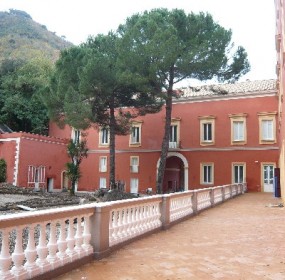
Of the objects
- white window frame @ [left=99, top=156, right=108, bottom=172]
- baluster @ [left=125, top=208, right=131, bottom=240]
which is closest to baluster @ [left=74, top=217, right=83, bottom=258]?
baluster @ [left=125, top=208, right=131, bottom=240]

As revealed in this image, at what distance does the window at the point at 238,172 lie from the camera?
2811 cm

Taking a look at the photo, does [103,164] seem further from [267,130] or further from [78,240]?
[78,240]

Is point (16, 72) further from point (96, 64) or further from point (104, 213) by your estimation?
point (104, 213)

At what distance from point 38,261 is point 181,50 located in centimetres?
1986

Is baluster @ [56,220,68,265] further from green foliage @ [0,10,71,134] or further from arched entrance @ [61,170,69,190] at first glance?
arched entrance @ [61,170,69,190]

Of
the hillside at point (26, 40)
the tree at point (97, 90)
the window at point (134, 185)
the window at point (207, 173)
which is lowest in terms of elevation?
the window at point (134, 185)

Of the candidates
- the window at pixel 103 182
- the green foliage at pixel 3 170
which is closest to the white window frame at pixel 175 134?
the window at pixel 103 182

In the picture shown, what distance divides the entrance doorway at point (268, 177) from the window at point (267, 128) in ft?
6.31

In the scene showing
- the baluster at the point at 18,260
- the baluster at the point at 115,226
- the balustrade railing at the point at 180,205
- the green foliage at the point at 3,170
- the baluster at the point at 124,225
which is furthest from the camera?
the green foliage at the point at 3,170

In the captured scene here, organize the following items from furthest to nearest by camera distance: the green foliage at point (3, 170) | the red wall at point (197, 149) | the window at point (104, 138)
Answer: the window at point (104, 138), the green foliage at point (3, 170), the red wall at point (197, 149)

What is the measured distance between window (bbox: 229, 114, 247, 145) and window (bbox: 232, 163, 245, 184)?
177 centimetres

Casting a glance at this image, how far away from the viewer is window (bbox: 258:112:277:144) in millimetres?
27250

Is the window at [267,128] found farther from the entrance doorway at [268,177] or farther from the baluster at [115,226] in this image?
the baluster at [115,226]

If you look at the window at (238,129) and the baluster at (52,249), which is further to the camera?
the window at (238,129)
